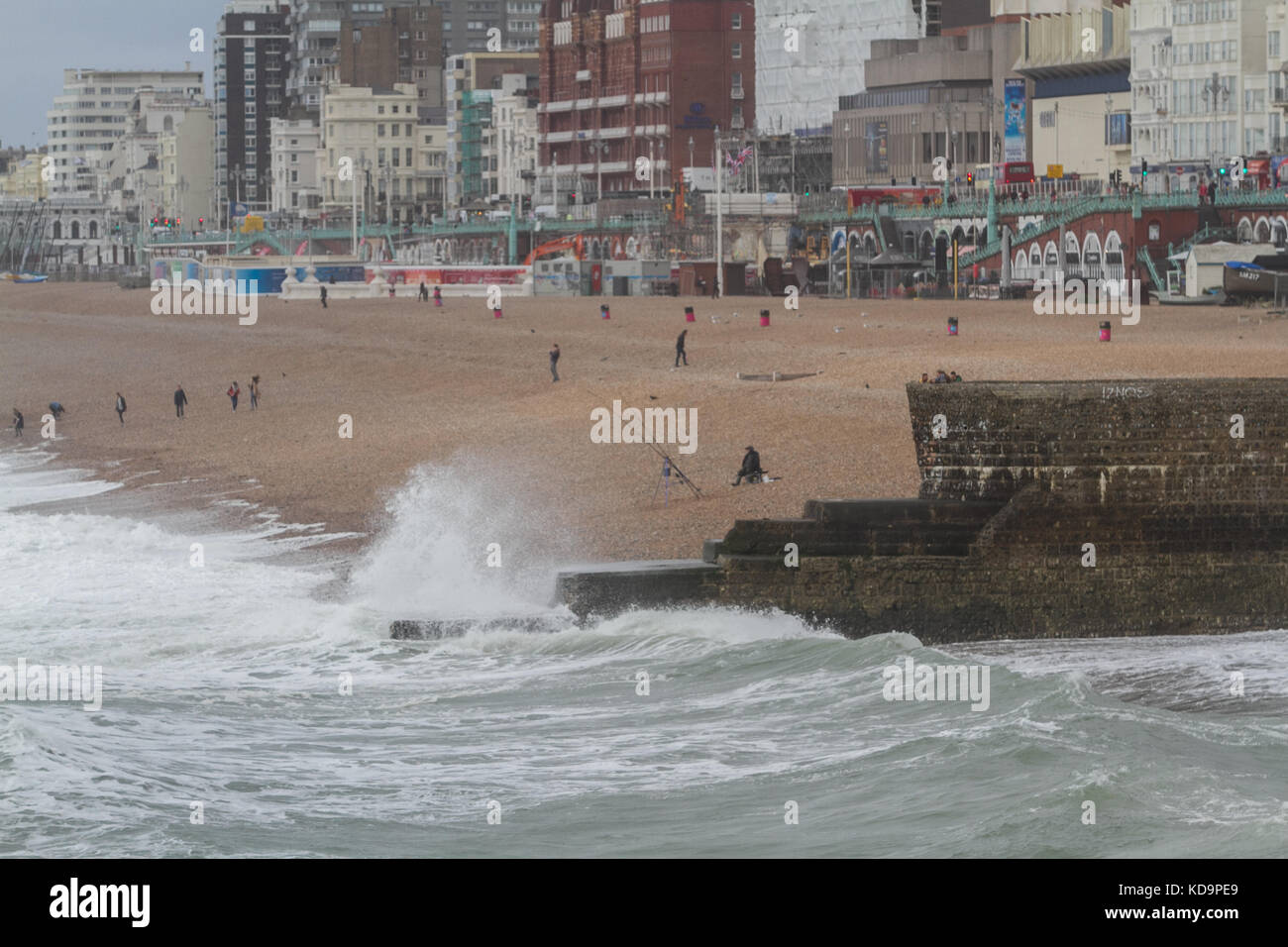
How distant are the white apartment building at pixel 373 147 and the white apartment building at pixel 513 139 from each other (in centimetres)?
1664

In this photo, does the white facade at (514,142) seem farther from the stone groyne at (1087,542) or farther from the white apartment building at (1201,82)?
the stone groyne at (1087,542)

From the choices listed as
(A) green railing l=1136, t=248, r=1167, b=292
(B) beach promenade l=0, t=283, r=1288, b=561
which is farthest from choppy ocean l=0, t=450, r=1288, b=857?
(A) green railing l=1136, t=248, r=1167, b=292

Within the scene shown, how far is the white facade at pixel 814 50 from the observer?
127 m

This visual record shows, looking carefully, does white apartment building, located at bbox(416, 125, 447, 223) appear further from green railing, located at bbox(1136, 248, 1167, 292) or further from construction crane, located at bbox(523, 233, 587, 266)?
green railing, located at bbox(1136, 248, 1167, 292)

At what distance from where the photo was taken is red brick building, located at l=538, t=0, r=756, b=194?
450ft

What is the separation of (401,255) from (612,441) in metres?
116

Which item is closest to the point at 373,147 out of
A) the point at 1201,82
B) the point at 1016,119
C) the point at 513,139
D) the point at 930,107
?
the point at 513,139

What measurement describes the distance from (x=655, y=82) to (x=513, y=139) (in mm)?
26741

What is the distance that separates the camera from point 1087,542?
2250 centimetres

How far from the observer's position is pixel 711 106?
13825 centimetres

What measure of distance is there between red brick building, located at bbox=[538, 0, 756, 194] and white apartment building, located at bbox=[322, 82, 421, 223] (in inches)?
1494

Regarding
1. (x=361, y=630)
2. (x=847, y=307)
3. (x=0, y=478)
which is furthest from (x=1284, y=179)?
(x=361, y=630)

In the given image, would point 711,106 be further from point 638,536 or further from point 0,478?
point 638,536

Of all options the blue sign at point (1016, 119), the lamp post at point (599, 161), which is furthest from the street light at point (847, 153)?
the lamp post at point (599, 161)
